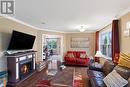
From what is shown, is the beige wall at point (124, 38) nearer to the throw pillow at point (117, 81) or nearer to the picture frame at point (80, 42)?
the throw pillow at point (117, 81)

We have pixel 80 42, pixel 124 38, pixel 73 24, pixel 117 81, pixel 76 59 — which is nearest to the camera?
pixel 117 81

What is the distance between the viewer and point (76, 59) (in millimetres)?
7734

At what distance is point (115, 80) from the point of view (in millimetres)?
2520

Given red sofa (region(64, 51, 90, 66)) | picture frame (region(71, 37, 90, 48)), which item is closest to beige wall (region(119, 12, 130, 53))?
red sofa (region(64, 51, 90, 66))

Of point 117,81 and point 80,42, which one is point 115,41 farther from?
point 80,42

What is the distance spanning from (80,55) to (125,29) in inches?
187

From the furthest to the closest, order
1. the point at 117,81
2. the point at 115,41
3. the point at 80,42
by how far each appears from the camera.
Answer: the point at 80,42
the point at 115,41
the point at 117,81

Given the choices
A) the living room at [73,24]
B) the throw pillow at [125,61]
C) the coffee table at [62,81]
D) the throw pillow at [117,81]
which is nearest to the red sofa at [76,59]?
the living room at [73,24]

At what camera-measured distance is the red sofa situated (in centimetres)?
756

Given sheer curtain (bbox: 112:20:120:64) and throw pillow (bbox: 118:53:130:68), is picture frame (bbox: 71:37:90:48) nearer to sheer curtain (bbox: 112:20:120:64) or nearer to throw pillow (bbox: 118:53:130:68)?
sheer curtain (bbox: 112:20:120:64)

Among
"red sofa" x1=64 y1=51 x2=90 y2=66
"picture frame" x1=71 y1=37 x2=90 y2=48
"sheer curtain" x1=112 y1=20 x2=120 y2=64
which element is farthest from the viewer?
"picture frame" x1=71 y1=37 x2=90 y2=48

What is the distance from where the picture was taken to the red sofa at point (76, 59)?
756 centimetres

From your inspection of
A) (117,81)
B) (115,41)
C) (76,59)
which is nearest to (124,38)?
(115,41)

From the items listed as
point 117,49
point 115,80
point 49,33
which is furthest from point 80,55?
point 115,80
